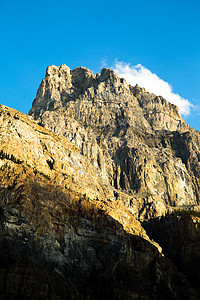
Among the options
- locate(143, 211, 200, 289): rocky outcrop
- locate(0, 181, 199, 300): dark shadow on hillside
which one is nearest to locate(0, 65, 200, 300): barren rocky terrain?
locate(0, 181, 199, 300): dark shadow on hillside

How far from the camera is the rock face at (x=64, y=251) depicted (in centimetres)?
6962

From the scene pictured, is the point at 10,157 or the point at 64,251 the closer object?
the point at 64,251

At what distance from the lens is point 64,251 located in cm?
8406

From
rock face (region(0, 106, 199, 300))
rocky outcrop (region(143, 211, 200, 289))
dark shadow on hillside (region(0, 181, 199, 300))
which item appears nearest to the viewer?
dark shadow on hillside (region(0, 181, 199, 300))

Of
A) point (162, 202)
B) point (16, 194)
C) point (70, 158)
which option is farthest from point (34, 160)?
point (162, 202)

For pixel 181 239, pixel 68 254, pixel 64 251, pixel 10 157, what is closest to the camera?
pixel 64 251

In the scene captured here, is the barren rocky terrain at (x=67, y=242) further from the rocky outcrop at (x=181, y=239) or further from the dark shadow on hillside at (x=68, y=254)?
the rocky outcrop at (x=181, y=239)

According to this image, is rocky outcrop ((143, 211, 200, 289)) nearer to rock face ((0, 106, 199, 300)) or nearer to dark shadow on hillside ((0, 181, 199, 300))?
rock face ((0, 106, 199, 300))

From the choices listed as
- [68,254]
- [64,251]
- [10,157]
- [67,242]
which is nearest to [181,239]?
[67,242]

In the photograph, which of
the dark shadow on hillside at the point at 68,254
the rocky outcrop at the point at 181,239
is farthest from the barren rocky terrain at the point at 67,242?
the rocky outcrop at the point at 181,239

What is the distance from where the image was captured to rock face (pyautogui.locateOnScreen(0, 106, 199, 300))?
6962cm

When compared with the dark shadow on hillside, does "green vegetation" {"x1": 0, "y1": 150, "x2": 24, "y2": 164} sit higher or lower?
higher

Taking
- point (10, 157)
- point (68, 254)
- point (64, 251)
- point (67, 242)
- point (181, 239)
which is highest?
point (10, 157)

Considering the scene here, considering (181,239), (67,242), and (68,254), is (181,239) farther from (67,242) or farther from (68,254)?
(68,254)
